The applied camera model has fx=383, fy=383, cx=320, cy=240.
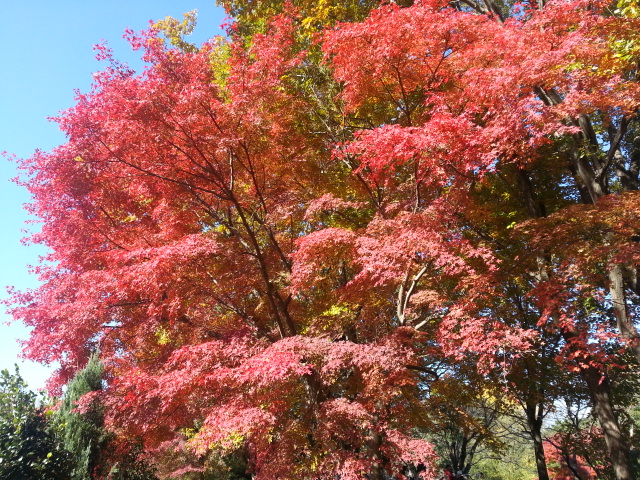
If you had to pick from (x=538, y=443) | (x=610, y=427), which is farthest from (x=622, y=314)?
(x=538, y=443)

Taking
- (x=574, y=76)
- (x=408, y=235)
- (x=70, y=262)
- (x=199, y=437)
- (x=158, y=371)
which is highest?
(x=574, y=76)

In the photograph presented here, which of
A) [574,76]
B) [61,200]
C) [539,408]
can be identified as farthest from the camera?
[539,408]

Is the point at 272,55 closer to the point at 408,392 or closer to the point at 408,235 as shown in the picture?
the point at 408,235

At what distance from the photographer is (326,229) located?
20.6 ft

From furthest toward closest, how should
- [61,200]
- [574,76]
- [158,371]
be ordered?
1. [61,200]
2. [158,371]
3. [574,76]

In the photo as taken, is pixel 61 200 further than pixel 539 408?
No

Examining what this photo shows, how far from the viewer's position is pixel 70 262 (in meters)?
8.08

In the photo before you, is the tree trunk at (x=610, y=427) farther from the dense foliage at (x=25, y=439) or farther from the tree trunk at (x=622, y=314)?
the dense foliage at (x=25, y=439)

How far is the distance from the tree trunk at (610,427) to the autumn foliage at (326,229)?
0.08m

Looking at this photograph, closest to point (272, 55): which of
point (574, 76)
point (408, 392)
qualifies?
point (574, 76)

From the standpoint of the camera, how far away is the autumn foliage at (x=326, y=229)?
18.5 ft

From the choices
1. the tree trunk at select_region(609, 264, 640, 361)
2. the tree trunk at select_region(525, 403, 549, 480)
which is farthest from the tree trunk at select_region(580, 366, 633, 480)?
the tree trunk at select_region(525, 403, 549, 480)

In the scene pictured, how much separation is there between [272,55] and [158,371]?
587 cm

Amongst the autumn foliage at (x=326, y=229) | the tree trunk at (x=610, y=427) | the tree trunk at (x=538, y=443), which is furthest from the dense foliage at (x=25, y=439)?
the tree trunk at (x=538, y=443)
